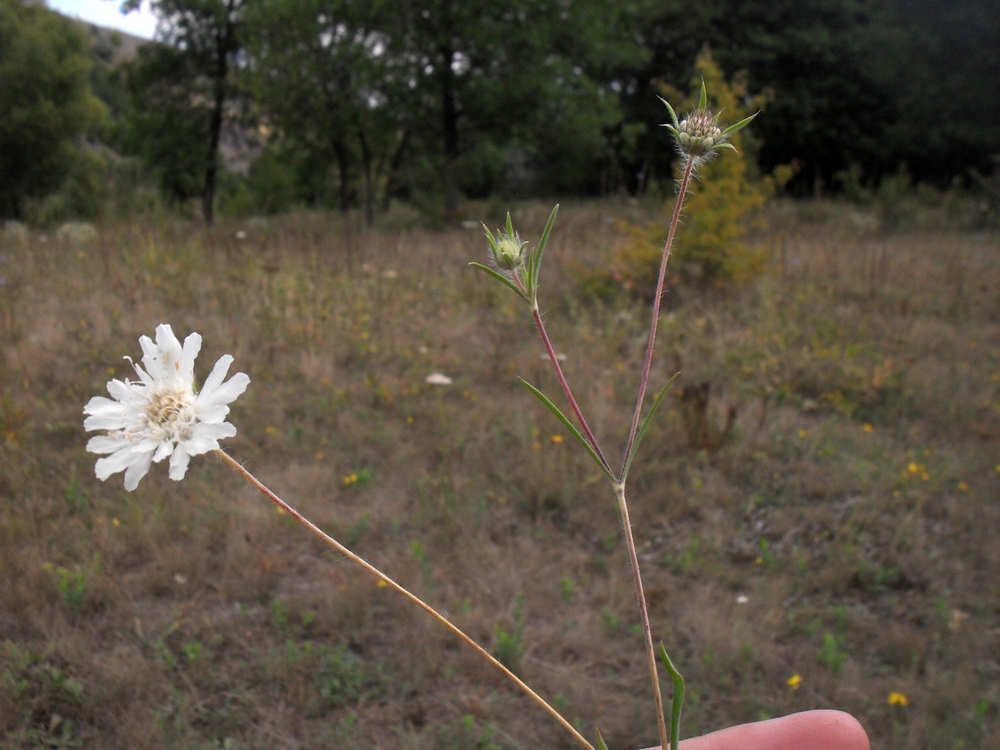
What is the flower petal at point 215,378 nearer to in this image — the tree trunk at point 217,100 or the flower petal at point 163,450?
the flower petal at point 163,450

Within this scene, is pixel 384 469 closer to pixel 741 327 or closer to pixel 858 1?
pixel 741 327

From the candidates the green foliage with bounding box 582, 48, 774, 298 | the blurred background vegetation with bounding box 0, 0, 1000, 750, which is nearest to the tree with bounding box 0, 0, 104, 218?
the blurred background vegetation with bounding box 0, 0, 1000, 750

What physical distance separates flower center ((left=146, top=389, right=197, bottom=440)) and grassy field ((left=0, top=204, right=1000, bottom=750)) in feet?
4.74

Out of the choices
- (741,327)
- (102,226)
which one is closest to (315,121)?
(102,226)

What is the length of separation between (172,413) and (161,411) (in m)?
0.01

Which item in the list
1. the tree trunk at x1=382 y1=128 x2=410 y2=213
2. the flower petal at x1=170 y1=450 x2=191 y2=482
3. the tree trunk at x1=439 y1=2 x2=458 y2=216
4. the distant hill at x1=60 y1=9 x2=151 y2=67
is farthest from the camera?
the distant hill at x1=60 y1=9 x2=151 y2=67

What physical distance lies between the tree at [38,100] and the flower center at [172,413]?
16350 millimetres

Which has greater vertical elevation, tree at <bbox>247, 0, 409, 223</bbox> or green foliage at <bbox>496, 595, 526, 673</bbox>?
tree at <bbox>247, 0, 409, 223</bbox>

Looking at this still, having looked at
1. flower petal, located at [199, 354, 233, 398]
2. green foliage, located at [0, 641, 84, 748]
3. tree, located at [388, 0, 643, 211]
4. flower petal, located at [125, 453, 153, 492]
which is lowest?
green foliage, located at [0, 641, 84, 748]

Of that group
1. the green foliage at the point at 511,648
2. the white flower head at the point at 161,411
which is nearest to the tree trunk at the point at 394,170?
the green foliage at the point at 511,648

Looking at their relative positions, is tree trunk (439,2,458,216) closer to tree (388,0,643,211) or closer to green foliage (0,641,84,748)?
tree (388,0,643,211)

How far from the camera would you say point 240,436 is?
11.0 ft

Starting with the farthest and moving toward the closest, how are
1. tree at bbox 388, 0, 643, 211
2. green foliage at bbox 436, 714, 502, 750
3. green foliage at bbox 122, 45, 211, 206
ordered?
1. green foliage at bbox 122, 45, 211, 206
2. tree at bbox 388, 0, 643, 211
3. green foliage at bbox 436, 714, 502, 750

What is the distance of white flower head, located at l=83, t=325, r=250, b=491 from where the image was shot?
2.69ft
